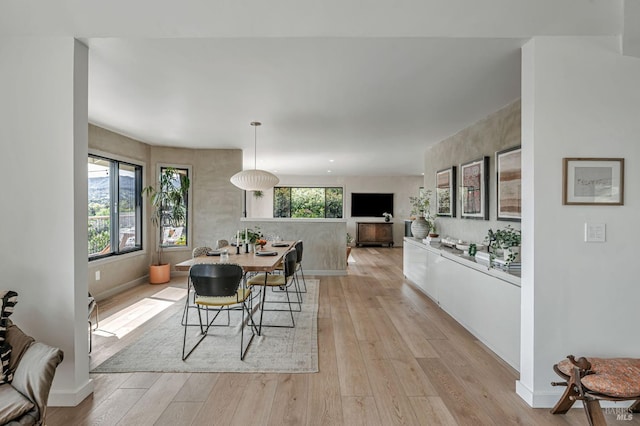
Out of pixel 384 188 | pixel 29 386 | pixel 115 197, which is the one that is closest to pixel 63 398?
pixel 29 386

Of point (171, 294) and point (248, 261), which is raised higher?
point (248, 261)

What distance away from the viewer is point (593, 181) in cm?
216

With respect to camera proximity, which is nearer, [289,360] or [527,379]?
[527,379]

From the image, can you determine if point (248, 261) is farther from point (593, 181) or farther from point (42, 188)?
point (593, 181)

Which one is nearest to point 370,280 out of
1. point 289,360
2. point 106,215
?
point 289,360

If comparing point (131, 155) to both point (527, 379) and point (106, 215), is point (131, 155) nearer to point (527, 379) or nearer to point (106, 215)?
point (106, 215)

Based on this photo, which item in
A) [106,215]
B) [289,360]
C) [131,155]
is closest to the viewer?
[289,360]

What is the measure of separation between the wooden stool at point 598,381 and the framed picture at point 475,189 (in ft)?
7.37

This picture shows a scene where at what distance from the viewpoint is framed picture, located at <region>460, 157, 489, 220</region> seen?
156 inches

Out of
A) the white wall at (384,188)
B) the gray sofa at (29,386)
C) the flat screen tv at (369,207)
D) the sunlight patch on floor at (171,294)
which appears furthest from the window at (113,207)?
the flat screen tv at (369,207)

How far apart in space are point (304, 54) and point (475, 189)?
2875mm

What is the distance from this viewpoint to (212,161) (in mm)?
6285

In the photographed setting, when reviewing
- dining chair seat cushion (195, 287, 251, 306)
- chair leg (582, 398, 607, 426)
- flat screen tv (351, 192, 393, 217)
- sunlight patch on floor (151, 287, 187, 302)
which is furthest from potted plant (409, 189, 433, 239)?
flat screen tv (351, 192, 393, 217)

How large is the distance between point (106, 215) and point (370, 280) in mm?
4462
